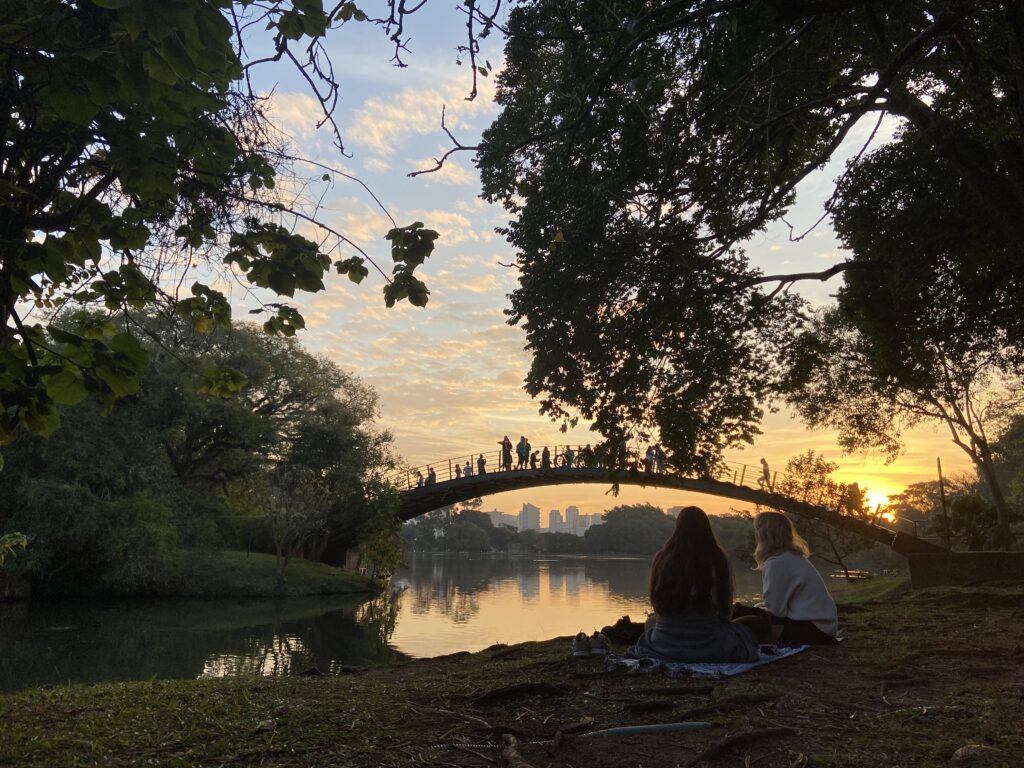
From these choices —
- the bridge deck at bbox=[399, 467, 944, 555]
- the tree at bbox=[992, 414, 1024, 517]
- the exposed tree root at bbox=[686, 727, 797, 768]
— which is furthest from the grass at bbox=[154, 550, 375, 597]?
the tree at bbox=[992, 414, 1024, 517]

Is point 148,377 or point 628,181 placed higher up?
point 148,377

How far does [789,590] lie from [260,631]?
504 inches

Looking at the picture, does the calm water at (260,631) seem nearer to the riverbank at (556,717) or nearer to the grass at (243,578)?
the grass at (243,578)

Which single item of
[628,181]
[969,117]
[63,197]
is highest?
[969,117]

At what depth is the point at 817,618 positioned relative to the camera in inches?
181

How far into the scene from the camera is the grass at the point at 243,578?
67.5 ft

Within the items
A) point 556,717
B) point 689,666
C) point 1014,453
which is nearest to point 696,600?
point 689,666

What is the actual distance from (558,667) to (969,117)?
6.91m

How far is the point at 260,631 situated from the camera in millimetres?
14617

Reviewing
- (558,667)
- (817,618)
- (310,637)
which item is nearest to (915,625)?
(817,618)

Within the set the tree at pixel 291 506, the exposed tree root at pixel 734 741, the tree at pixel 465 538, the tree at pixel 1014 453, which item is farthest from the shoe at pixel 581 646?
the tree at pixel 465 538

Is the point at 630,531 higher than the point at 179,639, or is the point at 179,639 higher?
the point at 630,531

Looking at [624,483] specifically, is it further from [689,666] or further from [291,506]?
[291,506]

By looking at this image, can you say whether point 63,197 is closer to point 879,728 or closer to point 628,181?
point 879,728
